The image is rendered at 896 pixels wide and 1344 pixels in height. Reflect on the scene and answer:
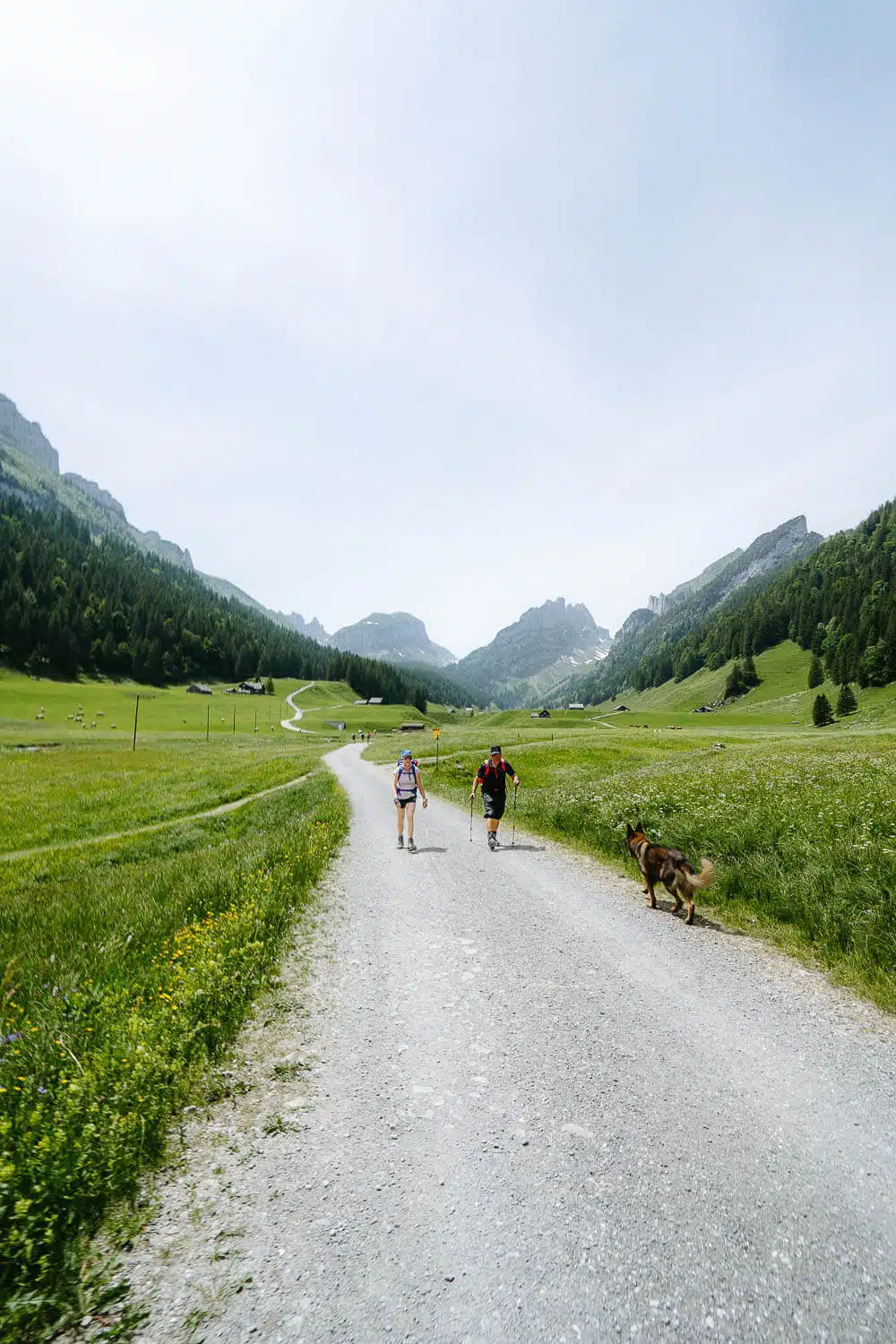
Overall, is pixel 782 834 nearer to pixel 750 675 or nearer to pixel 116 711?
pixel 116 711

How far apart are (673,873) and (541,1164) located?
716cm

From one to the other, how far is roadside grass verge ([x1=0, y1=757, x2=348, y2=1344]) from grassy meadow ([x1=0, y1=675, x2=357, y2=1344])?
0.02 m

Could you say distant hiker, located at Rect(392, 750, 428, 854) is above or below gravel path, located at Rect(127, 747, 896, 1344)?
above

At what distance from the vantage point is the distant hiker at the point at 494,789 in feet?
54.7

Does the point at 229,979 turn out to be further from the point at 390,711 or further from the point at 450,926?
the point at 390,711

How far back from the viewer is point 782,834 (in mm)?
12531

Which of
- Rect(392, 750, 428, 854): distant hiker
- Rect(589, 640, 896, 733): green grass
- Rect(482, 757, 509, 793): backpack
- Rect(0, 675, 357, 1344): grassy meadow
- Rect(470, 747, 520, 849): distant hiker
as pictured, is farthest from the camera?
Rect(589, 640, 896, 733): green grass

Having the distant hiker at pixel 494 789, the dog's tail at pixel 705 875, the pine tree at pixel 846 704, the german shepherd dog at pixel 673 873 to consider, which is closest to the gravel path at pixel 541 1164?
the dog's tail at pixel 705 875

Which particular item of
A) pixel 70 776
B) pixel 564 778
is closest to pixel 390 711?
pixel 70 776

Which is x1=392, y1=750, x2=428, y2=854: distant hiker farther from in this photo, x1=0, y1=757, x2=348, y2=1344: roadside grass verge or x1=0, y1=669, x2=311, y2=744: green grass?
x1=0, y1=669, x2=311, y2=744: green grass

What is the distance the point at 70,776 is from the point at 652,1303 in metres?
46.9

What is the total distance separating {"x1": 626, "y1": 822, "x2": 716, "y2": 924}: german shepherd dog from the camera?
9.65 metres

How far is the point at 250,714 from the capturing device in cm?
13612

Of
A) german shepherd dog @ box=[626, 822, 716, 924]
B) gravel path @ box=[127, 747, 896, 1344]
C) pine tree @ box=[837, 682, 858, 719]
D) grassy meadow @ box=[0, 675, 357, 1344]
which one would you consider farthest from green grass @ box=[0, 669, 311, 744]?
pine tree @ box=[837, 682, 858, 719]
